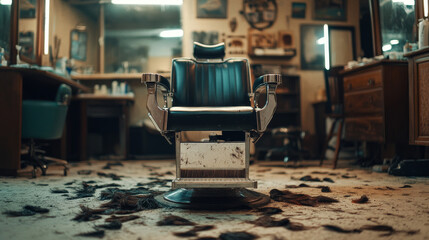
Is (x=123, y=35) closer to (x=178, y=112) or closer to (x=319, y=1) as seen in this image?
(x=319, y=1)

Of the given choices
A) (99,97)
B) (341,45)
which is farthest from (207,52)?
(341,45)

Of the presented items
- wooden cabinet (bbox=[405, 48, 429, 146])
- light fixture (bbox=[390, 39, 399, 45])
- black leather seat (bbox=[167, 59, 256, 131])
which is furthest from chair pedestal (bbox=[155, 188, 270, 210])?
light fixture (bbox=[390, 39, 399, 45])

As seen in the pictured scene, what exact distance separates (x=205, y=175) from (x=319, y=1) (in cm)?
496

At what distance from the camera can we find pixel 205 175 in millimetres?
1832

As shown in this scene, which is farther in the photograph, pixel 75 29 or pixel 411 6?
pixel 75 29

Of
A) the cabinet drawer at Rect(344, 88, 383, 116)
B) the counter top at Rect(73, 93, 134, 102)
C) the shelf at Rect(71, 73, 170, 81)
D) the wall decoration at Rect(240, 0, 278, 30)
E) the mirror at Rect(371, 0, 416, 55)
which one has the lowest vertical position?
the cabinet drawer at Rect(344, 88, 383, 116)

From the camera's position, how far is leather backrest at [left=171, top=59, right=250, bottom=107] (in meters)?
2.30

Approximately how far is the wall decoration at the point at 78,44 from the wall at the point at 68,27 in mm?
53

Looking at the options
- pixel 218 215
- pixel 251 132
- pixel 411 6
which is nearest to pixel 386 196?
pixel 251 132

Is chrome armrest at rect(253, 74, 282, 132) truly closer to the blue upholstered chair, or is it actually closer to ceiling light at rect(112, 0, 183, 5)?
the blue upholstered chair

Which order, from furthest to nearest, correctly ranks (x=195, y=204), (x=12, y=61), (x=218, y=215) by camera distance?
(x=12, y=61) → (x=195, y=204) → (x=218, y=215)

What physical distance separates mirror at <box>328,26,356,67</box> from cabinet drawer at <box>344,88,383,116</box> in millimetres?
2271

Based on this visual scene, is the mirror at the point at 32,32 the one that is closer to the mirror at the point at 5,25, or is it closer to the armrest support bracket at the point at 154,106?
the mirror at the point at 5,25

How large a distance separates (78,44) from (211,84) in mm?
4195
